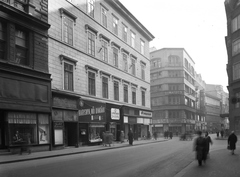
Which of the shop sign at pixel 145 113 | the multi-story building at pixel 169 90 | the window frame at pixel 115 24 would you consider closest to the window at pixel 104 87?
the window frame at pixel 115 24

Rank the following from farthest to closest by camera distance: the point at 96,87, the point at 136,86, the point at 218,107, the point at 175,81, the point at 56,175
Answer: the point at 218,107, the point at 175,81, the point at 136,86, the point at 96,87, the point at 56,175

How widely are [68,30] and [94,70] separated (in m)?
5.40

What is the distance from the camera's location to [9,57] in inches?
749

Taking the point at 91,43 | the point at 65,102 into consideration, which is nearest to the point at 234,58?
the point at 91,43

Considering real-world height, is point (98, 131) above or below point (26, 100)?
below

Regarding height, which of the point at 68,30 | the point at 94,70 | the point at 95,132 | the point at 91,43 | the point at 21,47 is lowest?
the point at 95,132

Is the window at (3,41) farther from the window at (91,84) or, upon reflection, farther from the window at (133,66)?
the window at (133,66)

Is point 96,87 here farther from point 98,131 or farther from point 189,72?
point 189,72

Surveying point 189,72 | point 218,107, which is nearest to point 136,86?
point 189,72

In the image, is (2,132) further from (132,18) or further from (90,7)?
(132,18)

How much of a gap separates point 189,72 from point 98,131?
5544 centimetres

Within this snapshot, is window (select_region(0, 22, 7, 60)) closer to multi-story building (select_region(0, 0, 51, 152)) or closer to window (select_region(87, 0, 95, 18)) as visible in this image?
multi-story building (select_region(0, 0, 51, 152))

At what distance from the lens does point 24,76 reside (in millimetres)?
19875

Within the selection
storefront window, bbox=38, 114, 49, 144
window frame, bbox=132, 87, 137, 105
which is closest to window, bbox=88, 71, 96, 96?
storefront window, bbox=38, 114, 49, 144
